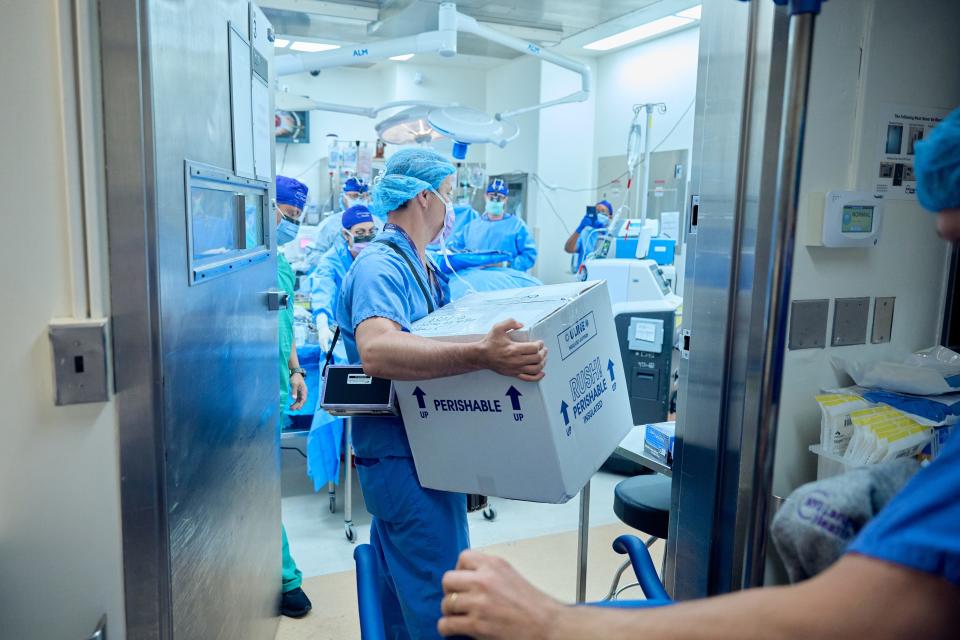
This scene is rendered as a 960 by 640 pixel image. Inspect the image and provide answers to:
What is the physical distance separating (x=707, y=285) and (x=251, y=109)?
4.07ft

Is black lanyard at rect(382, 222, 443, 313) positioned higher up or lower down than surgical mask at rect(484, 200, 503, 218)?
lower down

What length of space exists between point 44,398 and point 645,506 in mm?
1458

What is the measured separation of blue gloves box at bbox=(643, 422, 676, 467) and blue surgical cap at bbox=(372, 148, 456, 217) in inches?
34.6

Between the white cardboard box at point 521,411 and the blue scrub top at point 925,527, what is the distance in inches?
29.6

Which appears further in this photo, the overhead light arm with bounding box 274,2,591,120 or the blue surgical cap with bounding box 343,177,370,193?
the blue surgical cap with bounding box 343,177,370,193

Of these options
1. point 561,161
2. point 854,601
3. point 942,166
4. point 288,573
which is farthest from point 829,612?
point 561,161

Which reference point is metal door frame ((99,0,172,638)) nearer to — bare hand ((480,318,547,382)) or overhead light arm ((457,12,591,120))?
bare hand ((480,318,547,382))

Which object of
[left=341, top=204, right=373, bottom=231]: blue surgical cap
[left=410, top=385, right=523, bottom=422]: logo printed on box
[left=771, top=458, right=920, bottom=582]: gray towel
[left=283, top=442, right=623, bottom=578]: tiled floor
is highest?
[left=341, top=204, right=373, bottom=231]: blue surgical cap

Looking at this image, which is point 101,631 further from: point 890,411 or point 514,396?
point 890,411

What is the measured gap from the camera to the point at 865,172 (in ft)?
4.61

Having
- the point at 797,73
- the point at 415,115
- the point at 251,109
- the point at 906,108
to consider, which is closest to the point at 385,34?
the point at 415,115

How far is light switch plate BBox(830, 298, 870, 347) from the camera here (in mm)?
1464

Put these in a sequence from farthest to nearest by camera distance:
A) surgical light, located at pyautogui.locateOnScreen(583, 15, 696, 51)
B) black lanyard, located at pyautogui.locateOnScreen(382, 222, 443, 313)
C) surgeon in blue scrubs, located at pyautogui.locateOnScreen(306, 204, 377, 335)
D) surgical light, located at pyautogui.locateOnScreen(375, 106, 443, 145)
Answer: surgical light, located at pyautogui.locateOnScreen(583, 15, 696, 51) < surgical light, located at pyautogui.locateOnScreen(375, 106, 443, 145) < surgeon in blue scrubs, located at pyautogui.locateOnScreen(306, 204, 377, 335) < black lanyard, located at pyautogui.locateOnScreen(382, 222, 443, 313)

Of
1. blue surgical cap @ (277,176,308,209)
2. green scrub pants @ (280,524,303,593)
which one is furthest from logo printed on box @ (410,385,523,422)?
blue surgical cap @ (277,176,308,209)
